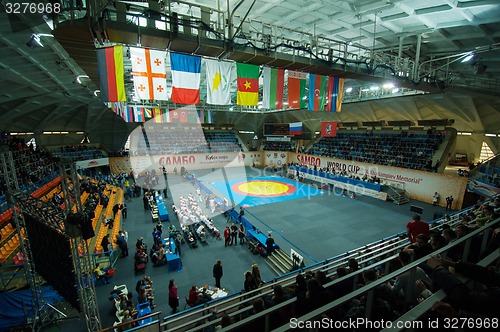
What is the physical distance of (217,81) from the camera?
926 cm

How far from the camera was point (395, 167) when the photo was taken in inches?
873

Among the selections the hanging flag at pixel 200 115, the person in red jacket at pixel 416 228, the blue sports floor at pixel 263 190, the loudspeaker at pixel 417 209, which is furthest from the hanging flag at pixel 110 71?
the hanging flag at pixel 200 115

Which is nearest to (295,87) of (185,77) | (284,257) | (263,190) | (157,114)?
(185,77)

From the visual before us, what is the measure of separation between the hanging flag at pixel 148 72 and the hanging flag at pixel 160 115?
53.8 feet

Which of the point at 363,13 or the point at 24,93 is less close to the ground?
the point at 363,13

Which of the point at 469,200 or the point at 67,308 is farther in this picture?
the point at 469,200

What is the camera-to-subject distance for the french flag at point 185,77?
8.19 meters

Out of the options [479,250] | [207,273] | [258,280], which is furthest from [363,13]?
[207,273]

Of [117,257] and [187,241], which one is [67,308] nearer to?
[117,257]

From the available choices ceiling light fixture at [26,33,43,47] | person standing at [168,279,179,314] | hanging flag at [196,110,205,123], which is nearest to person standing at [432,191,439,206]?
person standing at [168,279,179,314]

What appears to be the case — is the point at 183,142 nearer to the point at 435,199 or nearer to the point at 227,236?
the point at 227,236

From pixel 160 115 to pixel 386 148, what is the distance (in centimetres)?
2509

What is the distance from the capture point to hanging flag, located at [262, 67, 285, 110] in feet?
34.3

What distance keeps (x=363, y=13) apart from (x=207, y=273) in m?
12.7
